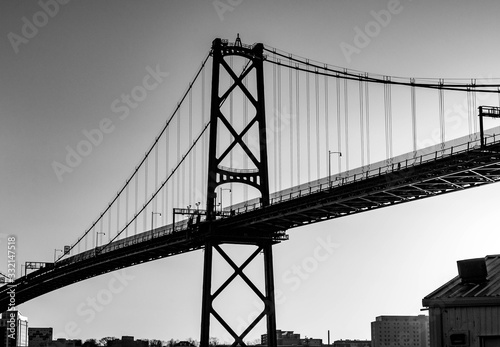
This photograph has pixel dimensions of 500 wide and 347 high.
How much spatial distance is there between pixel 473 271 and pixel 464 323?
2091mm

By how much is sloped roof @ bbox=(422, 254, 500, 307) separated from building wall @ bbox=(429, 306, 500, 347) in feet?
0.62

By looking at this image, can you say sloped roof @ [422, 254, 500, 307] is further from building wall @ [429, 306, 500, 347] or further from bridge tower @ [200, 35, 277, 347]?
bridge tower @ [200, 35, 277, 347]

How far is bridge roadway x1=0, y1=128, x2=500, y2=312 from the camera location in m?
Result: 59.1

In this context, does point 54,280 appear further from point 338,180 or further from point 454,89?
point 454,89

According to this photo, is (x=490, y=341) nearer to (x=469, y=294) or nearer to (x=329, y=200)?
(x=469, y=294)

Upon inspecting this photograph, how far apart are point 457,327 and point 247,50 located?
2344 inches

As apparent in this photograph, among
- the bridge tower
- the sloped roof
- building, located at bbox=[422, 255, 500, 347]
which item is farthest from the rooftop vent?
the bridge tower

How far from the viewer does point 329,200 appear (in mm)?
68750

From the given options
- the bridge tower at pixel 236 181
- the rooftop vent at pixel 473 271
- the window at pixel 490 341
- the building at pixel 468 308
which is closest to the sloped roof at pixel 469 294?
the building at pixel 468 308

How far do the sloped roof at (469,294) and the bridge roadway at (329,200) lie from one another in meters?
22.3

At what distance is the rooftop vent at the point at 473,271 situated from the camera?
34000mm

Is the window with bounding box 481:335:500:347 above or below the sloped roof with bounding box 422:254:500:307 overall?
below

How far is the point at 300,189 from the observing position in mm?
73750

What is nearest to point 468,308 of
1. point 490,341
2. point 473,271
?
point 490,341
